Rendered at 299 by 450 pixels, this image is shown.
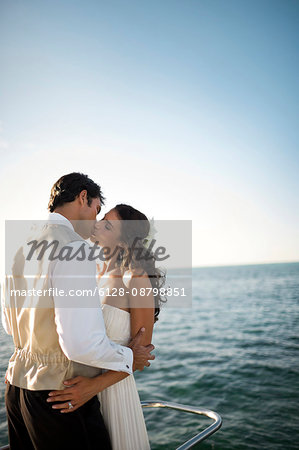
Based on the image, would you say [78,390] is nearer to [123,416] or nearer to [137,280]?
[123,416]

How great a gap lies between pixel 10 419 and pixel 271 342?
44.4 ft

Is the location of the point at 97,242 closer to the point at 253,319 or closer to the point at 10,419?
the point at 10,419

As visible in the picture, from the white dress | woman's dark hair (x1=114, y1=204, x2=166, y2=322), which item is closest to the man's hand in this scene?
the white dress

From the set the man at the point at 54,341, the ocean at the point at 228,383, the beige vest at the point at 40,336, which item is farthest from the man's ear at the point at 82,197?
the ocean at the point at 228,383

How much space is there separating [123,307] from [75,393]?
87 centimetres

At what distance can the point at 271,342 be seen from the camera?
45.1ft

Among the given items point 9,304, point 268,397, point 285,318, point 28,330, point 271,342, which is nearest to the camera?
point 28,330

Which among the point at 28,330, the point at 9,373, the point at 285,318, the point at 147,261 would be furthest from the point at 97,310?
the point at 285,318

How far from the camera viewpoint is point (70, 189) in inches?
90.0

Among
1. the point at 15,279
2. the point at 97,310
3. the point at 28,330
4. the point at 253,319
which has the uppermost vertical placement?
the point at 15,279

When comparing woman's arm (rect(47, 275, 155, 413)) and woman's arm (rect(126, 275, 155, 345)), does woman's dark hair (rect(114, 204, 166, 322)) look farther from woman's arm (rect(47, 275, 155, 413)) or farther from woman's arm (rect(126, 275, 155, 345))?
woman's arm (rect(126, 275, 155, 345))

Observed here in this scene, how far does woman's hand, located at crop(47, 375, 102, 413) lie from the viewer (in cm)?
181

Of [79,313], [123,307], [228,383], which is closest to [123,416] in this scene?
[123,307]

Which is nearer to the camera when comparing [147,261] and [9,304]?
[9,304]
